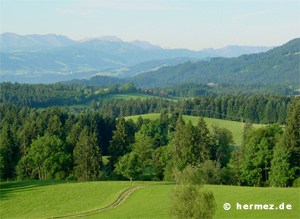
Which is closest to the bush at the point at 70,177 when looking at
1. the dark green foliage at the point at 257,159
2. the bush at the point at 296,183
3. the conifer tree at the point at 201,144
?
the conifer tree at the point at 201,144

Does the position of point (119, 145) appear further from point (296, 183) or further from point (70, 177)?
point (296, 183)

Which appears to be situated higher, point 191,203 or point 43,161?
point 191,203

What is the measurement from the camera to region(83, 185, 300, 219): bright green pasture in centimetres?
3525

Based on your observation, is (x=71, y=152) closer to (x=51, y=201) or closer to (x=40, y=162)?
(x=40, y=162)

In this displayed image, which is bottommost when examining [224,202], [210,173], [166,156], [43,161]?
[210,173]

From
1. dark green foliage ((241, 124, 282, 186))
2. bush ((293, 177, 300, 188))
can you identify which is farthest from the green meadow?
dark green foliage ((241, 124, 282, 186))

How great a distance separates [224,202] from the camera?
40062mm

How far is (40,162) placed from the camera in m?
62.9

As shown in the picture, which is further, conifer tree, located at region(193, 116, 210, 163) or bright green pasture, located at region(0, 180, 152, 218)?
conifer tree, located at region(193, 116, 210, 163)

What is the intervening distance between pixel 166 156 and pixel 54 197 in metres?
27.5

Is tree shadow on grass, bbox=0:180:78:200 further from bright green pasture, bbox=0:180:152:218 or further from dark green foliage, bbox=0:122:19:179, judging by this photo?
dark green foliage, bbox=0:122:19:179

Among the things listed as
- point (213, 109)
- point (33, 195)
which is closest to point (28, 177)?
point (33, 195)

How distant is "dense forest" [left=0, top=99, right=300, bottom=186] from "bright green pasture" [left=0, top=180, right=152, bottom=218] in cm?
667

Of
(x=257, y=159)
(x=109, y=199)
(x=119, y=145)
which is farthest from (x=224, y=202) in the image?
(x=119, y=145)
